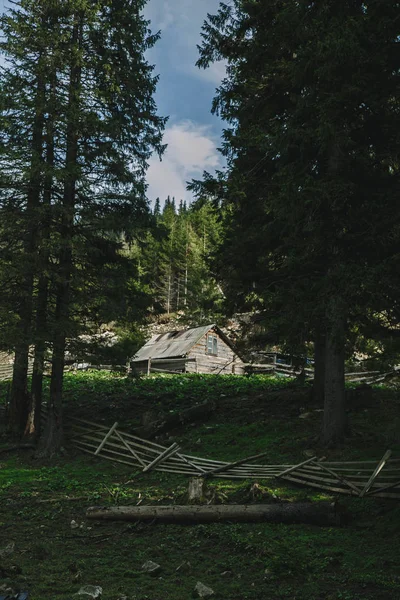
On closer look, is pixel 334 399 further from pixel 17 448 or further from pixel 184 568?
pixel 17 448

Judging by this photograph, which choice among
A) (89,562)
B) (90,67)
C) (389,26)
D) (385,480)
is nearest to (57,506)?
(89,562)

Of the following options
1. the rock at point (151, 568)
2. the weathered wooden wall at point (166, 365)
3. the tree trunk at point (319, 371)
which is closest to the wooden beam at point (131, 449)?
the tree trunk at point (319, 371)

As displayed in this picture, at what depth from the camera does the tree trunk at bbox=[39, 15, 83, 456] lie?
14.4 meters

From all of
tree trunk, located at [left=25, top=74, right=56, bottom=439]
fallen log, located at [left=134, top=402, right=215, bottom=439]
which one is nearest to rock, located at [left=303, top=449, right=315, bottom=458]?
fallen log, located at [left=134, top=402, right=215, bottom=439]

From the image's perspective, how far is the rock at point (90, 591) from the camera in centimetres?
528

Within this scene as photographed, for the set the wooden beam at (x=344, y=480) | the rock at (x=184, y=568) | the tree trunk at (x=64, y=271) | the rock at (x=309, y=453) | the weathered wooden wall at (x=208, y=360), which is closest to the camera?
the rock at (x=184, y=568)

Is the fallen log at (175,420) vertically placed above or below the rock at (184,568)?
above

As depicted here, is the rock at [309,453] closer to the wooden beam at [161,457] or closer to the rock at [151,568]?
the wooden beam at [161,457]

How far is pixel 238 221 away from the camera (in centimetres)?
1608

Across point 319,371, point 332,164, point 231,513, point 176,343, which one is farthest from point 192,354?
point 231,513

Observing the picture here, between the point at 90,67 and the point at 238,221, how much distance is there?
264 inches

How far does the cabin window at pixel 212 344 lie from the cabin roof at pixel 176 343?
53 cm

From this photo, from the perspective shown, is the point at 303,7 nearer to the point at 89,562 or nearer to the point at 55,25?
the point at 55,25

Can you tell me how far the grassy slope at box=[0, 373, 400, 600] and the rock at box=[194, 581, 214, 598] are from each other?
12 centimetres
